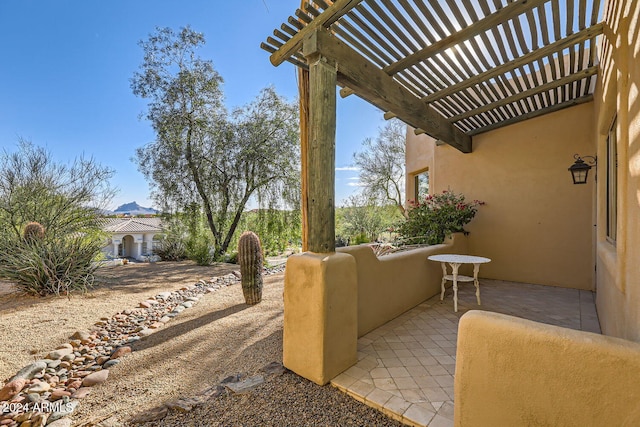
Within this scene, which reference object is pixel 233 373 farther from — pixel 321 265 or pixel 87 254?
pixel 87 254

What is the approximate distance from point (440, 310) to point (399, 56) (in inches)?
130

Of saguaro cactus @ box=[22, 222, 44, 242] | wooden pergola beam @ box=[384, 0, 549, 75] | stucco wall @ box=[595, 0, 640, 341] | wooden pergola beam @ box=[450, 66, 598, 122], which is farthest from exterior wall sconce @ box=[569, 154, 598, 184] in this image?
saguaro cactus @ box=[22, 222, 44, 242]

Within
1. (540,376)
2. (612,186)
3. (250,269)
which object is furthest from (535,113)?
(250,269)

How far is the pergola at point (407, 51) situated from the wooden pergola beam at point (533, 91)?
0.01 metres

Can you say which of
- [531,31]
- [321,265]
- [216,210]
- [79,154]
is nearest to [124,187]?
[79,154]

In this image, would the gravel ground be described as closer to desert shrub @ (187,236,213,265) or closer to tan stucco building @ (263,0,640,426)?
tan stucco building @ (263,0,640,426)

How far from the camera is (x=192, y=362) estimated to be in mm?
2451

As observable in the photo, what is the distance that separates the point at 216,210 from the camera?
811cm

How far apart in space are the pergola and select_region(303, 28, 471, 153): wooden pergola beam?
12 millimetres

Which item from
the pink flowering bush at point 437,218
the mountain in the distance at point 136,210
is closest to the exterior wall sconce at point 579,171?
the pink flowering bush at point 437,218

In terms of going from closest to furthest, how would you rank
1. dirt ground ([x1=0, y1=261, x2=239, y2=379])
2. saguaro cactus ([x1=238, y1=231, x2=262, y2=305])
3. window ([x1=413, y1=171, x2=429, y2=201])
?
dirt ground ([x1=0, y1=261, x2=239, y2=379]), saguaro cactus ([x1=238, y1=231, x2=262, y2=305]), window ([x1=413, y1=171, x2=429, y2=201])

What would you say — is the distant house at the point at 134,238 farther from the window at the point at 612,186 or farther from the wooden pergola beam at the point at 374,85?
the window at the point at 612,186

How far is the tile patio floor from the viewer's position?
5.76ft

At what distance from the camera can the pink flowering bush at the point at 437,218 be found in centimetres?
513
